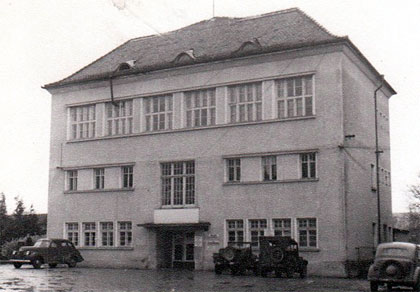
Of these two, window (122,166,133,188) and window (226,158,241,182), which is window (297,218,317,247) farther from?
window (122,166,133,188)

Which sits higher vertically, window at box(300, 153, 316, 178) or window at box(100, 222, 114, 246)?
window at box(300, 153, 316, 178)

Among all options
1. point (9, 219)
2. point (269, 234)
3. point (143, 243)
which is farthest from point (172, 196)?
point (9, 219)

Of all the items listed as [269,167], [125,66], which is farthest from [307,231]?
[125,66]

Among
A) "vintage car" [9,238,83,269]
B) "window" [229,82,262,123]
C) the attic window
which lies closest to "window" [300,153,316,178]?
"window" [229,82,262,123]

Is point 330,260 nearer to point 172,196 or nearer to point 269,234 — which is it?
point 269,234

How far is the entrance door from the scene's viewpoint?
32759 millimetres

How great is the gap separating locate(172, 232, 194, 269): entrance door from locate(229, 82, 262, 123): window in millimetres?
6530

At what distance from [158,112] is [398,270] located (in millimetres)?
17181

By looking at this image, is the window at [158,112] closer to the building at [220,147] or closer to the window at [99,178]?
the building at [220,147]

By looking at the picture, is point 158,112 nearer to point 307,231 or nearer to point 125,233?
point 125,233

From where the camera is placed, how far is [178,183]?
1281 inches

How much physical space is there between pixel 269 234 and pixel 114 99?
38.6ft

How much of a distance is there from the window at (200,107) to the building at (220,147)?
71 millimetres

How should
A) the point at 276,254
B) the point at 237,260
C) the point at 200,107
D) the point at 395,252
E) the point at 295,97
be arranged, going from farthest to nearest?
the point at 200,107, the point at 295,97, the point at 237,260, the point at 276,254, the point at 395,252
